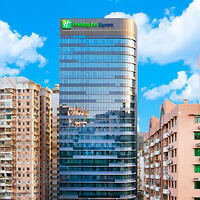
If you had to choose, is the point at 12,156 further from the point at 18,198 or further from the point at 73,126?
the point at 73,126

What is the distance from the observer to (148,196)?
112 meters

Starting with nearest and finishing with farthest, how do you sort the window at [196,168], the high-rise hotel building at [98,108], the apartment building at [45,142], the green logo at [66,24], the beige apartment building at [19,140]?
the window at [196,168] → the beige apartment building at [19,140] → the high-rise hotel building at [98,108] → the green logo at [66,24] → the apartment building at [45,142]

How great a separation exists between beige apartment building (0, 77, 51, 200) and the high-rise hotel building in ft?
26.9

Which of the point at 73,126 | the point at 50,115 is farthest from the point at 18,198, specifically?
the point at 50,115

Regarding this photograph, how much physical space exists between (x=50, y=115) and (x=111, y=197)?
39.2 meters

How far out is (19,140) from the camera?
118438 mm

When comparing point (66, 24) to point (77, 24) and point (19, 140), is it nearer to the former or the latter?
point (77, 24)

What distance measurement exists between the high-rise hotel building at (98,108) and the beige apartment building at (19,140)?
820 cm

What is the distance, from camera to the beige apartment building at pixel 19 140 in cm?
11569

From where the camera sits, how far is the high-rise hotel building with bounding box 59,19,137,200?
397ft

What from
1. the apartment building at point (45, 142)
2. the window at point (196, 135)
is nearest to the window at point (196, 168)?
the window at point (196, 135)

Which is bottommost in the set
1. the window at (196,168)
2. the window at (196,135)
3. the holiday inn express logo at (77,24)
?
the window at (196,168)

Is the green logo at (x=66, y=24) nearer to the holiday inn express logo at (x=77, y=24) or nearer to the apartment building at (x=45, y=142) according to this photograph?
the holiday inn express logo at (x=77, y=24)

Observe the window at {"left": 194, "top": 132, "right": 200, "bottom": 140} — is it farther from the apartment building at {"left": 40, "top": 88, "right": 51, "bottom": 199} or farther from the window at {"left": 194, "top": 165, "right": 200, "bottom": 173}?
the apartment building at {"left": 40, "top": 88, "right": 51, "bottom": 199}
